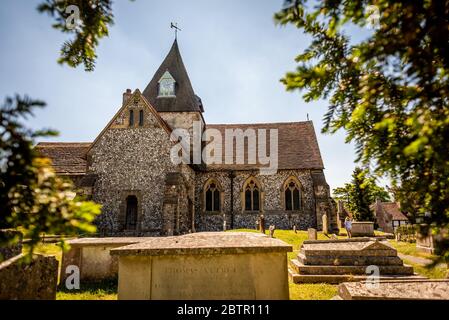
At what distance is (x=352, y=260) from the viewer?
28.0 ft

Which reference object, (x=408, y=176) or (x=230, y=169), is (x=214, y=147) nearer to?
(x=230, y=169)

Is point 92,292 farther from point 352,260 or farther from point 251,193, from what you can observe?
point 251,193

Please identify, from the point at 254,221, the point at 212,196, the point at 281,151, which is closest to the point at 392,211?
the point at 281,151

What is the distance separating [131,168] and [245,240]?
1458 centimetres

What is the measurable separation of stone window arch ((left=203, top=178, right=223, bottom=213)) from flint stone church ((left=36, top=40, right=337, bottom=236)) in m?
0.08

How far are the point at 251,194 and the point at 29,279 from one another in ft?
61.5

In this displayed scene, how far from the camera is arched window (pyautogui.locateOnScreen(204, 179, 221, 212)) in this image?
2223 cm

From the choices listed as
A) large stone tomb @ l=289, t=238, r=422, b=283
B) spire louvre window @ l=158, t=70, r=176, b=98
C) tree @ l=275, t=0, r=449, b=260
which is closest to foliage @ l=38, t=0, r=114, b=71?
tree @ l=275, t=0, r=449, b=260

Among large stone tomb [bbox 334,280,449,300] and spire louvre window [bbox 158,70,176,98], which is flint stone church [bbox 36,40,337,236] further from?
large stone tomb [bbox 334,280,449,300]

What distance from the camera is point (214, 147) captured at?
957 inches

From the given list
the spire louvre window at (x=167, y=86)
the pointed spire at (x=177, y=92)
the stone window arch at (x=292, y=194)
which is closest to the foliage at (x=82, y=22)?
the stone window arch at (x=292, y=194)

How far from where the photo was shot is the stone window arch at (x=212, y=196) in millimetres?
22188

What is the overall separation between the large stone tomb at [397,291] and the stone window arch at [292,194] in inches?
614

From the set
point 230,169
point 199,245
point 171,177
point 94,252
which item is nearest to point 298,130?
point 230,169
